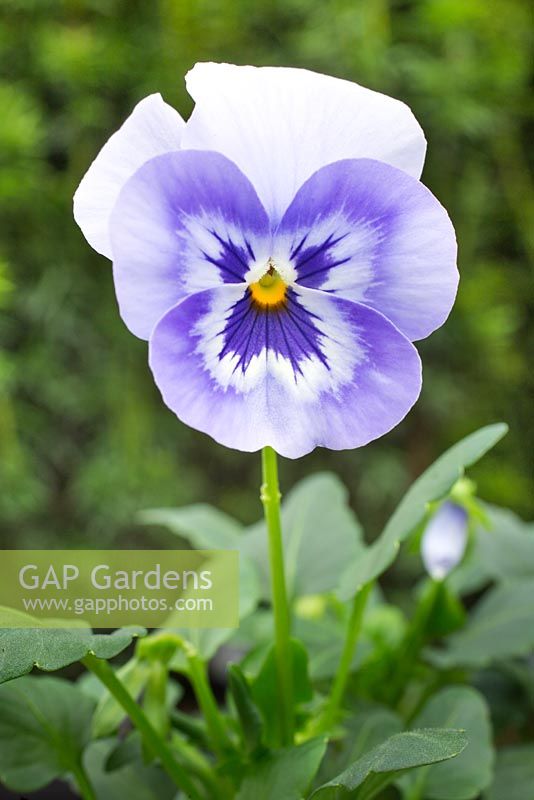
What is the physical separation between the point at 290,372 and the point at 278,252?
2.3 inches

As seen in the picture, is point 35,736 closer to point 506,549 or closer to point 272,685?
point 272,685

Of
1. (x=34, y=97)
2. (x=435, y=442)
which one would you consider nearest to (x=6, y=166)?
(x=34, y=97)

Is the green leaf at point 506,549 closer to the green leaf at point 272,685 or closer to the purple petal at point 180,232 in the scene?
the green leaf at point 272,685

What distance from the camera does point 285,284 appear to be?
0.42 metres

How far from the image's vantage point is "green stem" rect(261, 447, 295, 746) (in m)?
0.46

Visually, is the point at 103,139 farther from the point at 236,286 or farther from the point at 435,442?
the point at 236,286

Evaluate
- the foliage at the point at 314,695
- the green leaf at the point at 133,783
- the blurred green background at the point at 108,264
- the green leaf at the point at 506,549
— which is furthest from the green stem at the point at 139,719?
the blurred green background at the point at 108,264

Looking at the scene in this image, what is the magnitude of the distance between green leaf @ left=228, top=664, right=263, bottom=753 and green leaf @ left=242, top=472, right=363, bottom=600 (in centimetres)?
18

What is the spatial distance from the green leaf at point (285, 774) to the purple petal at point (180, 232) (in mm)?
Result: 246

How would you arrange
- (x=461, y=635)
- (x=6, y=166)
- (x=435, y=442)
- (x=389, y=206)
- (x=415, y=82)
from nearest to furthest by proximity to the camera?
1. (x=389, y=206)
2. (x=461, y=635)
3. (x=6, y=166)
4. (x=415, y=82)
5. (x=435, y=442)

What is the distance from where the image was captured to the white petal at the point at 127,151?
415 millimetres

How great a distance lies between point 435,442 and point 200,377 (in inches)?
36.4

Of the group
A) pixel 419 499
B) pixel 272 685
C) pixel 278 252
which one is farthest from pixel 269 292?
pixel 272 685

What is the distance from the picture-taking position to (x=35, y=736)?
1.81 feet
